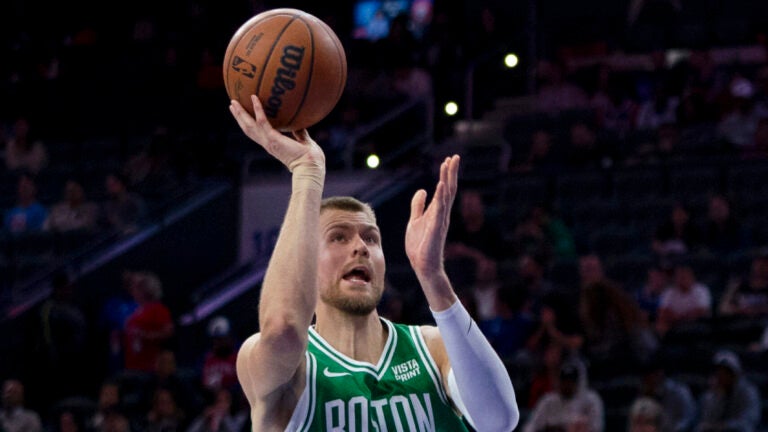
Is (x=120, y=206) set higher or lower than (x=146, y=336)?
higher

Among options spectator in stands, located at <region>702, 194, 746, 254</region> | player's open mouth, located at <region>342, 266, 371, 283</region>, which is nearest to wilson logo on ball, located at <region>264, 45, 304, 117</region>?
player's open mouth, located at <region>342, 266, 371, 283</region>

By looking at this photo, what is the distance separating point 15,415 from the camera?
11.3 meters

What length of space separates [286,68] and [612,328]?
656 cm

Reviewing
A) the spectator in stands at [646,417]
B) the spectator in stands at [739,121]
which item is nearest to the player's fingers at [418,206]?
the spectator in stands at [646,417]

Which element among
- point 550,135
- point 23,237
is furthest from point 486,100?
point 23,237

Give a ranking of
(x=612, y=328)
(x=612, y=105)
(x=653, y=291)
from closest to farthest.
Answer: (x=612, y=328)
(x=653, y=291)
(x=612, y=105)

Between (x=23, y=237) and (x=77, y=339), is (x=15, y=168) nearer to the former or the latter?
(x=23, y=237)

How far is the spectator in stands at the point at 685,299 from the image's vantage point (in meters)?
10.8

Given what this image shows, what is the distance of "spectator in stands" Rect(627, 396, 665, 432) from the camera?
892 cm

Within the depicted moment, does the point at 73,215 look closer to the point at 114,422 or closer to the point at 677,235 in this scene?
the point at 114,422

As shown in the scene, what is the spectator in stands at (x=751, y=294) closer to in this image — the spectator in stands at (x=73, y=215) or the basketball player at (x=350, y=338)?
the basketball player at (x=350, y=338)

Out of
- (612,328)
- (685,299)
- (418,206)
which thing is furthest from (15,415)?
(418,206)

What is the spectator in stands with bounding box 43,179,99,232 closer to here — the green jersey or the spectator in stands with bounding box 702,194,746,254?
the spectator in stands with bounding box 702,194,746,254

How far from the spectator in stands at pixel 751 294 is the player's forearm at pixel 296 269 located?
24.7ft
